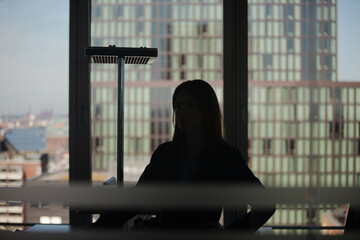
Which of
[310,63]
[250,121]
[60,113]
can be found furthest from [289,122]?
[60,113]

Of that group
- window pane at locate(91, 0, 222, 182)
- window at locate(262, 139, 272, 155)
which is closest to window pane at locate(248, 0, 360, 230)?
window at locate(262, 139, 272, 155)

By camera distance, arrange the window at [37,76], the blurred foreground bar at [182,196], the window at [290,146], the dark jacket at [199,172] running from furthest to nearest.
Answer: the window at [290,146] < the window at [37,76] < the dark jacket at [199,172] < the blurred foreground bar at [182,196]

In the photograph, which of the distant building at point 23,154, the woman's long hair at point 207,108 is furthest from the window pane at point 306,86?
the distant building at point 23,154

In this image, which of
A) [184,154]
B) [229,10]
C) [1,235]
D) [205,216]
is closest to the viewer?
[1,235]

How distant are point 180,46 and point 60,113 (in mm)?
1056

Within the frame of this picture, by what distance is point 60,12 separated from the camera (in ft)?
8.64

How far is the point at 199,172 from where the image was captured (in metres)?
1.30

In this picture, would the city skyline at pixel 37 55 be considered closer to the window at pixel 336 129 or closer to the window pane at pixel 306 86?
the window pane at pixel 306 86

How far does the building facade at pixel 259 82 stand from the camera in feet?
8.79

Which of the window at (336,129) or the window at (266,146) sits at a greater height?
the window at (336,129)

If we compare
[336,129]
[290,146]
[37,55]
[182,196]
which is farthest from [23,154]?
[182,196]

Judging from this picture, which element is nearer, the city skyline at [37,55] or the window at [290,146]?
the city skyline at [37,55]

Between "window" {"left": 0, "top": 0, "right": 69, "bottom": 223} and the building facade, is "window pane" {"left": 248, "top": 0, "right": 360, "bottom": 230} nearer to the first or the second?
the building facade

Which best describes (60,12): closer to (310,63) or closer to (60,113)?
(60,113)
